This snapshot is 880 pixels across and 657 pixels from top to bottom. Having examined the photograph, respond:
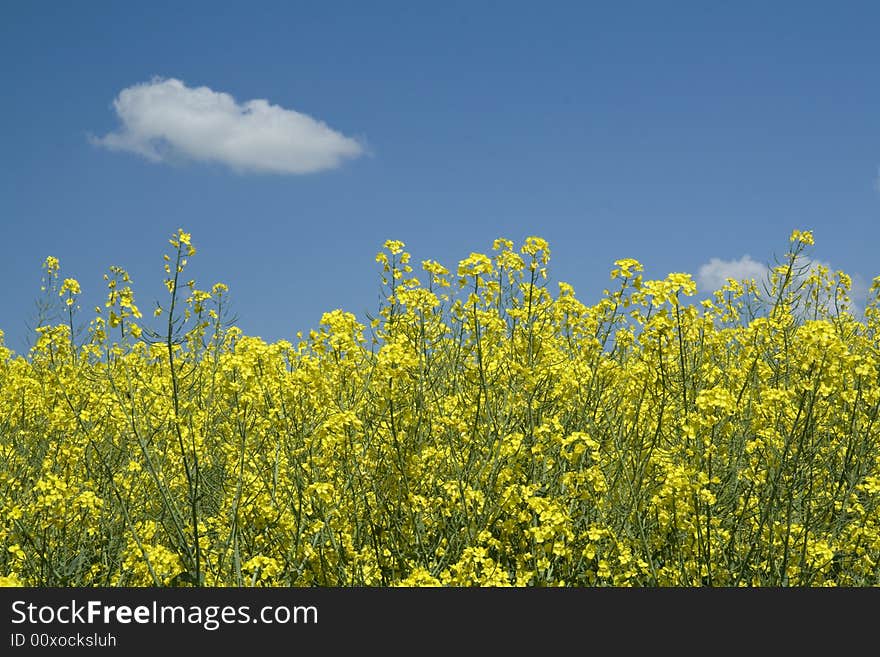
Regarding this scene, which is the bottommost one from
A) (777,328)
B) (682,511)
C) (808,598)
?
(808,598)

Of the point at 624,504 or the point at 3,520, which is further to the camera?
the point at 3,520

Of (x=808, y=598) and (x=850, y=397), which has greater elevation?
(x=850, y=397)

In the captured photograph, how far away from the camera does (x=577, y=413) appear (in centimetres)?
520

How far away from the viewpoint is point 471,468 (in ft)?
14.5

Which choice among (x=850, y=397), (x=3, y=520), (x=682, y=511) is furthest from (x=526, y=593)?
(x=3, y=520)

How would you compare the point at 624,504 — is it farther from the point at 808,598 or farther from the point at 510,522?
the point at 808,598

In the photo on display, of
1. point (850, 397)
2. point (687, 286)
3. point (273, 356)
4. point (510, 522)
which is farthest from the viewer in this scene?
point (273, 356)

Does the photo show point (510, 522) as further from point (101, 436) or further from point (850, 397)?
point (101, 436)

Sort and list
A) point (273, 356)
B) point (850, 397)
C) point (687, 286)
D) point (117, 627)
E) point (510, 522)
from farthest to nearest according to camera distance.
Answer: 1. point (273, 356)
2. point (850, 397)
3. point (510, 522)
4. point (687, 286)
5. point (117, 627)

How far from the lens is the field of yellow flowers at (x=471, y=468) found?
3.97 metres

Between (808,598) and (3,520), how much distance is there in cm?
457

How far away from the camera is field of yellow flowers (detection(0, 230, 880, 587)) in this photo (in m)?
3.97

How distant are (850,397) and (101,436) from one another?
187 inches

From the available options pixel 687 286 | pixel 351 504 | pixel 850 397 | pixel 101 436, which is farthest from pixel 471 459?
pixel 101 436
